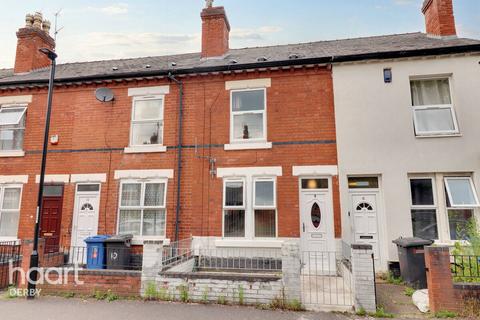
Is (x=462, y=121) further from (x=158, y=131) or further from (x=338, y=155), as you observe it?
(x=158, y=131)

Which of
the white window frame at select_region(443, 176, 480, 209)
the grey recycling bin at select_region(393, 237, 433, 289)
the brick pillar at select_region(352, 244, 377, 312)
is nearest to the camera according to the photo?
the brick pillar at select_region(352, 244, 377, 312)

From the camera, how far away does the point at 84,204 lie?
995 cm

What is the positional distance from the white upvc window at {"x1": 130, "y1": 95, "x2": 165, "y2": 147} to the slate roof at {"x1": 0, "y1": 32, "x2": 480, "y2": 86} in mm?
933

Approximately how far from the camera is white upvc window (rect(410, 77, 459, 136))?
339 inches

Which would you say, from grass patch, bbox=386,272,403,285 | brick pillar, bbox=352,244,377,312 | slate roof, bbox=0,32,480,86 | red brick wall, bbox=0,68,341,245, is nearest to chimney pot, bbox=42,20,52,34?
slate roof, bbox=0,32,480,86

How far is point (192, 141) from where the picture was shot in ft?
31.9

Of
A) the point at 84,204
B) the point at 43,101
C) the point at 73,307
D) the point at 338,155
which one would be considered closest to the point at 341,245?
the point at 338,155

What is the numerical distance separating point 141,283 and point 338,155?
601 cm

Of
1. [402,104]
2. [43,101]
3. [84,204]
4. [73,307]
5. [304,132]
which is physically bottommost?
[73,307]

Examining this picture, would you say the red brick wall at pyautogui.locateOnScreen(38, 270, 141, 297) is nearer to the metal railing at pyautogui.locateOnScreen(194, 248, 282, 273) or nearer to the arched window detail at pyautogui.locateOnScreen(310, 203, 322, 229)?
the metal railing at pyautogui.locateOnScreen(194, 248, 282, 273)

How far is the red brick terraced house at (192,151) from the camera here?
888 centimetres

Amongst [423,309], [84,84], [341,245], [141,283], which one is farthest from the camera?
[84,84]

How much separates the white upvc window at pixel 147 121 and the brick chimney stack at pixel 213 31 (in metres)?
2.74

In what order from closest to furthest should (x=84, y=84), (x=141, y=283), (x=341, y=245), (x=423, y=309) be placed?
(x=423, y=309), (x=141, y=283), (x=341, y=245), (x=84, y=84)
